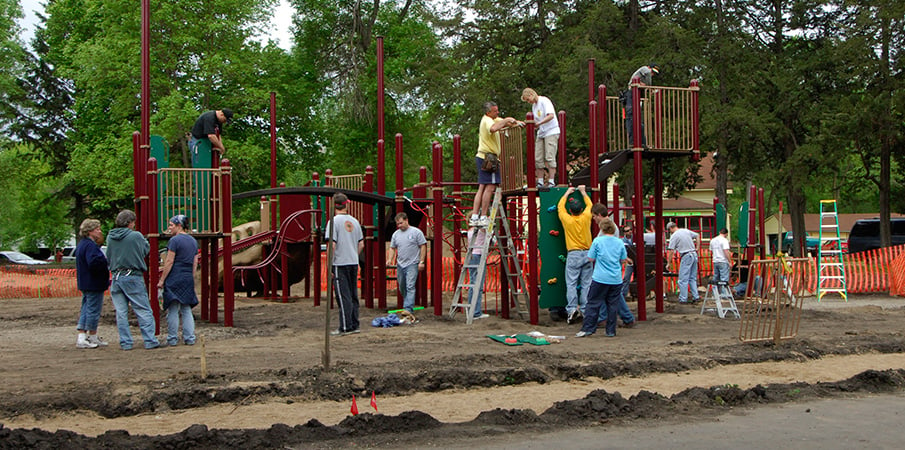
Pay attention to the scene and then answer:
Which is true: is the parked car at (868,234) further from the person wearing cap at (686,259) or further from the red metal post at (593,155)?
the red metal post at (593,155)

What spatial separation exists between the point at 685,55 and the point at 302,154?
1746cm

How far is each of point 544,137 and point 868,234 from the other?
2448 cm

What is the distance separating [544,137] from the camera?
14133mm

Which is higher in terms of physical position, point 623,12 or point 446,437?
point 623,12

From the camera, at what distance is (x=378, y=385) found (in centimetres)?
844

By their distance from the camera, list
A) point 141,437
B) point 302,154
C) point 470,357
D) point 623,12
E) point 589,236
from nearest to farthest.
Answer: point 141,437
point 470,357
point 589,236
point 623,12
point 302,154

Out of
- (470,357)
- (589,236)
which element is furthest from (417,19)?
(470,357)

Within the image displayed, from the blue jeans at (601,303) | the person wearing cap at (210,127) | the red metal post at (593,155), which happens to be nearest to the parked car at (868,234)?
the red metal post at (593,155)

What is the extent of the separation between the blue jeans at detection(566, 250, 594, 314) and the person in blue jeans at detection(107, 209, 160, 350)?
246 inches

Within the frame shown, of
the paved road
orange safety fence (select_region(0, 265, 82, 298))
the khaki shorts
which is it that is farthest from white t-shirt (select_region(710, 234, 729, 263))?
orange safety fence (select_region(0, 265, 82, 298))

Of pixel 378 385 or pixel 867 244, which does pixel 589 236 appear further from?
pixel 867 244

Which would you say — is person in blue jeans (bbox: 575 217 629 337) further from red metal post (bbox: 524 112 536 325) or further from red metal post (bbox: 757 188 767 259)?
red metal post (bbox: 757 188 767 259)

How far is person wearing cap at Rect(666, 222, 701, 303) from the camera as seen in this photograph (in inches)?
744

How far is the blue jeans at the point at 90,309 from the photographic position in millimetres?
11359
